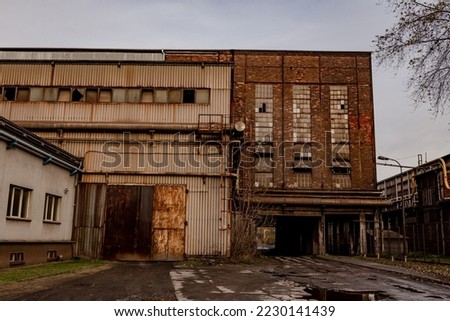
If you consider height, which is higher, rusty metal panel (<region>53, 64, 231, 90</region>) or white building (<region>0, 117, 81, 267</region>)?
rusty metal panel (<region>53, 64, 231, 90</region>)

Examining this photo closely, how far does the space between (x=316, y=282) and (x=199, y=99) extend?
37.1 ft

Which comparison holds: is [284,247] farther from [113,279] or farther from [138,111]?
[113,279]

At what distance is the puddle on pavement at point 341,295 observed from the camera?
8258 millimetres

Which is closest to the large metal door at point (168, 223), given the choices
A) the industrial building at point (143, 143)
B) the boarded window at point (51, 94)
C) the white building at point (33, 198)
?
the industrial building at point (143, 143)

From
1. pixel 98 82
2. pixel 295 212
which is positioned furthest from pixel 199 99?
pixel 295 212

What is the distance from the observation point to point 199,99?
19.8 m

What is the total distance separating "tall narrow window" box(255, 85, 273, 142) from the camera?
31031mm

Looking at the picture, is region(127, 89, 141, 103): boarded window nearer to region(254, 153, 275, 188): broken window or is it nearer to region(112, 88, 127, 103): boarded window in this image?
region(112, 88, 127, 103): boarded window

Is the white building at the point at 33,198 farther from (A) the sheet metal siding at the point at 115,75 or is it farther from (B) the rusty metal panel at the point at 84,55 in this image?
(B) the rusty metal panel at the point at 84,55

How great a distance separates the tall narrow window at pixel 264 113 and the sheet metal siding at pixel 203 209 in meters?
12.9

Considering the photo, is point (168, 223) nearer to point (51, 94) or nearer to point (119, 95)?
point (119, 95)

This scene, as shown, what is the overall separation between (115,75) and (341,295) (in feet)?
50.7

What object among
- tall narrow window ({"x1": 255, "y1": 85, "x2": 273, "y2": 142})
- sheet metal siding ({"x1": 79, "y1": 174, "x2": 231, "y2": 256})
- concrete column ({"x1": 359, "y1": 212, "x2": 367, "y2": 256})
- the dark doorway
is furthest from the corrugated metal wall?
concrete column ({"x1": 359, "y1": 212, "x2": 367, "y2": 256})

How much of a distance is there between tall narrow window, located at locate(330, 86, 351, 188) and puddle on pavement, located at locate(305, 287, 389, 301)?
2143cm
